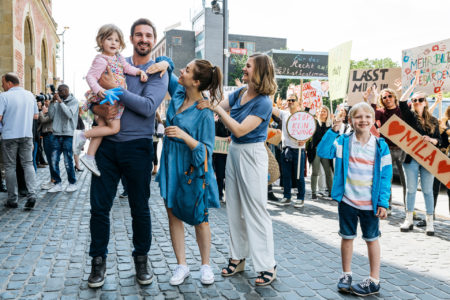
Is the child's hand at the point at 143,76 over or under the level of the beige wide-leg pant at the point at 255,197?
over

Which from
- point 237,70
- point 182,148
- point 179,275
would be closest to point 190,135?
point 182,148

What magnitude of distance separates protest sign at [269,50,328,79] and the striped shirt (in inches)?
598

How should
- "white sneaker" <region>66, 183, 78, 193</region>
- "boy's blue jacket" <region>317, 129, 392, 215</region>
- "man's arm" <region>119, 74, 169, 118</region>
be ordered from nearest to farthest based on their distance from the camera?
"man's arm" <region>119, 74, 169, 118</region> → "boy's blue jacket" <region>317, 129, 392, 215</region> → "white sneaker" <region>66, 183, 78, 193</region>

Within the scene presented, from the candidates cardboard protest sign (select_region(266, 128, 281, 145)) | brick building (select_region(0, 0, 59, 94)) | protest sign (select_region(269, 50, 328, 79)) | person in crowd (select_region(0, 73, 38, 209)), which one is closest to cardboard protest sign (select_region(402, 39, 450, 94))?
cardboard protest sign (select_region(266, 128, 281, 145))

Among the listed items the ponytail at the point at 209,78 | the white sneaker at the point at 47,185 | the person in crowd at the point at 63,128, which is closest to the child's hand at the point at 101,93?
the ponytail at the point at 209,78

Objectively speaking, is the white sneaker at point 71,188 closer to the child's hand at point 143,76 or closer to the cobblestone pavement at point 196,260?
the cobblestone pavement at point 196,260

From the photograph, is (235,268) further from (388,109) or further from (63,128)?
(63,128)

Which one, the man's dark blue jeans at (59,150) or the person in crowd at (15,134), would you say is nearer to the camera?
the person in crowd at (15,134)

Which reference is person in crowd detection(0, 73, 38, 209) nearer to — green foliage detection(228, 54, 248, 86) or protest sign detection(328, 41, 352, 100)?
protest sign detection(328, 41, 352, 100)

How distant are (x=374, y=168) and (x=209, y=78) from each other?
1.57 m

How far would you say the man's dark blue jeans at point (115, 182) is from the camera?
3180 mm

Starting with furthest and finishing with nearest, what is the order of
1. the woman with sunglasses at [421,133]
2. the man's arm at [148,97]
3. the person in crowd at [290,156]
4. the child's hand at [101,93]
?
the person in crowd at [290,156] < the woman with sunglasses at [421,133] < the man's arm at [148,97] < the child's hand at [101,93]

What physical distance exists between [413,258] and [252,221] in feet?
6.94

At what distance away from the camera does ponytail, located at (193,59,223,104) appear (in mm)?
3242
